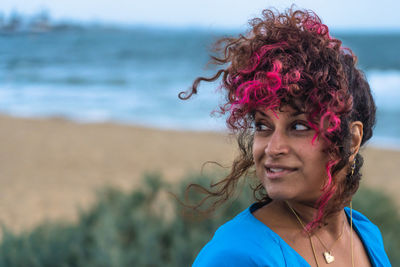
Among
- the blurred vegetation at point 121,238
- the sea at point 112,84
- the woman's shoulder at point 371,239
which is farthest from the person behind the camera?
the sea at point 112,84

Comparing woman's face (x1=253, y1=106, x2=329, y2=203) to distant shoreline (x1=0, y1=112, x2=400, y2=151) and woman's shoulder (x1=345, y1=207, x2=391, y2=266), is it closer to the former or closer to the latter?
woman's shoulder (x1=345, y1=207, x2=391, y2=266)

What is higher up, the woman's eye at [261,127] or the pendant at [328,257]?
the woman's eye at [261,127]

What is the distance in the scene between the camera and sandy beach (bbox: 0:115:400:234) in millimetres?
8000

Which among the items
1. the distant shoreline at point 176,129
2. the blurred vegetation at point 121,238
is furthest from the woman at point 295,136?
the distant shoreline at point 176,129

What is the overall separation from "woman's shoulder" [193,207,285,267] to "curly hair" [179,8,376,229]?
199 millimetres

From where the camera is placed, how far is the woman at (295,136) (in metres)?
1.31

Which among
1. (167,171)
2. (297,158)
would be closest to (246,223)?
(297,158)

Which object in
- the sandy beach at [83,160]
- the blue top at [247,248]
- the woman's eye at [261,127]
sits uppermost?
the woman's eye at [261,127]

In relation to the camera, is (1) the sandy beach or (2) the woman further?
(1) the sandy beach

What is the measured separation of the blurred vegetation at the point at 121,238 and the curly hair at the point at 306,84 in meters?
2.13

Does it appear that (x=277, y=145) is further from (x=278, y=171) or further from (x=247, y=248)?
(x=247, y=248)

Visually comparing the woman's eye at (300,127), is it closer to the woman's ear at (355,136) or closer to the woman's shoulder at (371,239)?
the woman's ear at (355,136)

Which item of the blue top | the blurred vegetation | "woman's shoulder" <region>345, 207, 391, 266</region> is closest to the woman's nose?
the blue top

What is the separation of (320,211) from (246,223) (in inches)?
9.0
